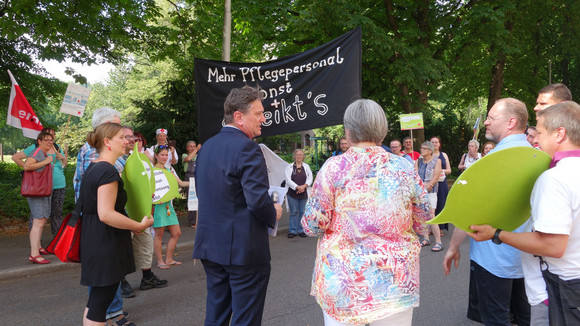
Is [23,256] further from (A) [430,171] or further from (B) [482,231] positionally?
(B) [482,231]

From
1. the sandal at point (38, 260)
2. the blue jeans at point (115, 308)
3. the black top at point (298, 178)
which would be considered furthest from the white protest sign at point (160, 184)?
the black top at point (298, 178)

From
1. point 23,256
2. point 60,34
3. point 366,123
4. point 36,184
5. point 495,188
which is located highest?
point 60,34

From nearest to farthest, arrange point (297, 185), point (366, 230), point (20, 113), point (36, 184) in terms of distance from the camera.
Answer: point (366, 230) < point (36, 184) < point (20, 113) < point (297, 185)

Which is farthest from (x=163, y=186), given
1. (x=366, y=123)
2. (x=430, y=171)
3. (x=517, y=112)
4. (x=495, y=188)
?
(x=430, y=171)

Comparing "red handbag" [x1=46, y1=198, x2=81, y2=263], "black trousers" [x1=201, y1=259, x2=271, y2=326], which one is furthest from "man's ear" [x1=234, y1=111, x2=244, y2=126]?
"red handbag" [x1=46, y1=198, x2=81, y2=263]

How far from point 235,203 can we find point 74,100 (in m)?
5.93

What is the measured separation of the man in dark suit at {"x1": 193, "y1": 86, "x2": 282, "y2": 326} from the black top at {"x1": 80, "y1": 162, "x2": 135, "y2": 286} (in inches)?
28.7

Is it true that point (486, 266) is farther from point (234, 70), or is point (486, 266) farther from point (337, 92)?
point (234, 70)

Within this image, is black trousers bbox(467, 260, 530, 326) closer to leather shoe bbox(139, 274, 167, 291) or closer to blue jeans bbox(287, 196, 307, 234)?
leather shoe bbox(139, 274, 167, 291)

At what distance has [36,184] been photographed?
644cm

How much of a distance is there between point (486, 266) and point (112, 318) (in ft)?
11.1

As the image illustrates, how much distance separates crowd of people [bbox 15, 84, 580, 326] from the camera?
1.88 metres

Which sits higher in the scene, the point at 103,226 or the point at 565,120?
the point at 565,120

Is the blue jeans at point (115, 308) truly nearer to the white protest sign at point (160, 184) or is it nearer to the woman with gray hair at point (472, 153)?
the white protest sign at point (160, 184)
